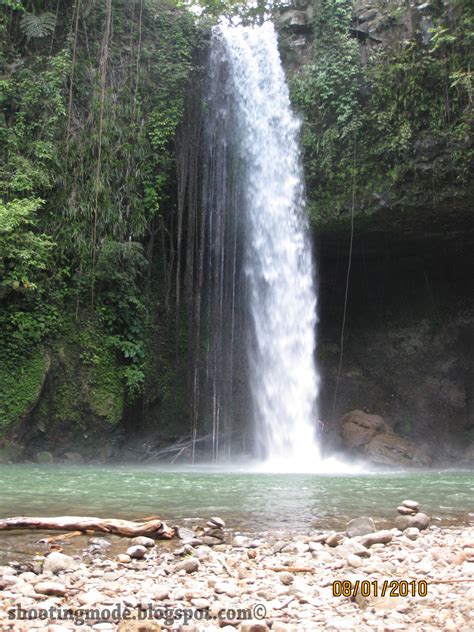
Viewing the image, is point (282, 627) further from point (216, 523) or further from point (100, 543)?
point (216, 523)

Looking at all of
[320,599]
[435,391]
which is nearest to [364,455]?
[435,391]

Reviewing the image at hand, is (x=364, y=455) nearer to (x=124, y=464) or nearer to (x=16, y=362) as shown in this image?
(x=124, y=464)

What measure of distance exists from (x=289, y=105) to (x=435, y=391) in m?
7.61

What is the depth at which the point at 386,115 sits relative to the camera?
12.2 metres

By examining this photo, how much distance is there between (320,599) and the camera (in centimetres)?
284

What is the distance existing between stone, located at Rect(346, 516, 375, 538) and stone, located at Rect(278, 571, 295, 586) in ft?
3.66

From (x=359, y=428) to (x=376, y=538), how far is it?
28.5 feet

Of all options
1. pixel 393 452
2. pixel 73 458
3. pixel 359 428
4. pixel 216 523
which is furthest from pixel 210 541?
pixel 359 428

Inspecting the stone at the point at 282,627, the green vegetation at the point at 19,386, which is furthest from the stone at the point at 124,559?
the green vegetation at the point at 19,386

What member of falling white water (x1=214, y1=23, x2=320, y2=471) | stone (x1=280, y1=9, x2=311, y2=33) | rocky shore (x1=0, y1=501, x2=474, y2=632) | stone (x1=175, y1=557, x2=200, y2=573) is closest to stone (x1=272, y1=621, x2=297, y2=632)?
rocky shore (x1=0, y1=501, x2=474, y2=632)

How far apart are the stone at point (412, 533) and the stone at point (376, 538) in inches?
6.3

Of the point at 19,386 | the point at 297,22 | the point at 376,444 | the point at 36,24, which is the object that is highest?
the point at 297,22

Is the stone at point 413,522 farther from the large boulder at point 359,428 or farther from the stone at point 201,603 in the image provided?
the large boulder at point 359,428
